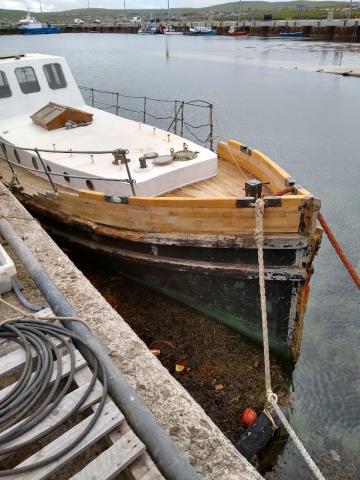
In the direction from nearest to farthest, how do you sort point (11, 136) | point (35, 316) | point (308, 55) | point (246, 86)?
point (35, 316)
point (11, 136)
point (246, 86)
point (308, 55)

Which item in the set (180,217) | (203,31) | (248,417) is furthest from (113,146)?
(203,31)

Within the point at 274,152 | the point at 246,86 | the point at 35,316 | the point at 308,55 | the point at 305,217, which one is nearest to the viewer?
the point at 35,316

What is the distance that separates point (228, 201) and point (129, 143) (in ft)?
12.7

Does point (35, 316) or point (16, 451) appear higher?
point (35, 316)

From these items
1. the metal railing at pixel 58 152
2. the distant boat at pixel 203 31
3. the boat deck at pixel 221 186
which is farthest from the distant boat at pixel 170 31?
the boat deck at pixel 221 186

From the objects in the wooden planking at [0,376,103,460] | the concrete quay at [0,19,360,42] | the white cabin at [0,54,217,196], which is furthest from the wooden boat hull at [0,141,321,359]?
the concrete quay at [0,19,360,42]

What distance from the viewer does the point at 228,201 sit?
558 centimetres

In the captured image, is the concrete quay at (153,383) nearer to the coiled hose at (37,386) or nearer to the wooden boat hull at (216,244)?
the coiled hose at (37,386)

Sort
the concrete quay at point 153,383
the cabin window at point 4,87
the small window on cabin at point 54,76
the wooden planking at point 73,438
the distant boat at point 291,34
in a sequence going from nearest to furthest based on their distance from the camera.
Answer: the wooden planking at point 73,438 → the concrete quay at point 153,383 → the cabin window at point 4,87 → the small window on cabin at point 54,76 → the distant boat at point 291,34

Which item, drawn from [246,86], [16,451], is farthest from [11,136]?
[246,86]

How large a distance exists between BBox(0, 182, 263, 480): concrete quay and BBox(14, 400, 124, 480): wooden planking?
1.44 ft

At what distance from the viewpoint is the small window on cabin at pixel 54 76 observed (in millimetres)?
10852

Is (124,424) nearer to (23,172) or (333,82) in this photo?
(23,172)

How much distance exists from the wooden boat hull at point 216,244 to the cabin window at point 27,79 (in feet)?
13.7
